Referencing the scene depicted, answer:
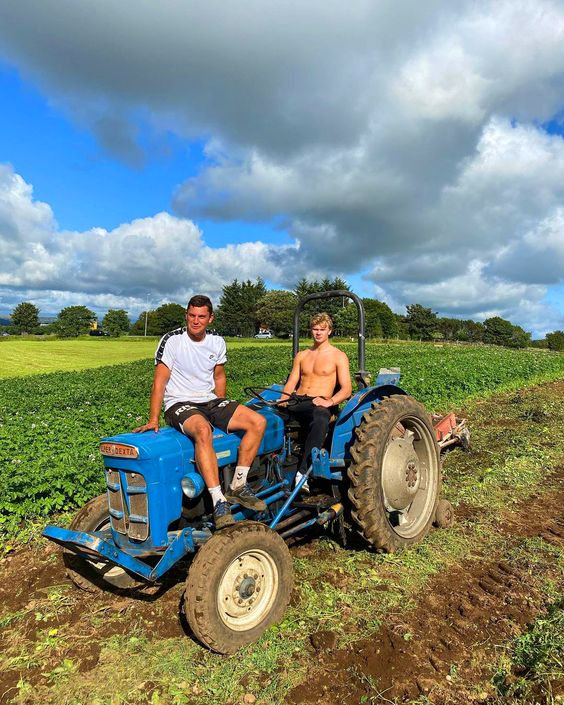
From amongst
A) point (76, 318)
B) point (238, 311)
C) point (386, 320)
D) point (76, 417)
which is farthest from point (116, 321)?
point (76, 417)

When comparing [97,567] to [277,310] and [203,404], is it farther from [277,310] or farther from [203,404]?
[277,310]

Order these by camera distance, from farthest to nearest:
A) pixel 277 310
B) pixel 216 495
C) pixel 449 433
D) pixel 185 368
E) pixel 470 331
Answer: pixel 470 331
pixel 277 310
pixel 449 433
pixel 185 368
pixel 216 495

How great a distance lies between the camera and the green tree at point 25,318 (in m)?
99.7

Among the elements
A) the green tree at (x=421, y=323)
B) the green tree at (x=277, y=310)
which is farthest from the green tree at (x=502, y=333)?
the green tree at (x=277, y=310)

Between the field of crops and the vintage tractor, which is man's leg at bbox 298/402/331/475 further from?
the field of crops

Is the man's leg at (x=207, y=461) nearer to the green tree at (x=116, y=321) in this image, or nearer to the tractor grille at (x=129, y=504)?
the tractor grille at (x=129, y=504)

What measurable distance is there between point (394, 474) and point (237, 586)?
66.6 inches

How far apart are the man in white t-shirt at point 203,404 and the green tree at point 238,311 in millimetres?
79992

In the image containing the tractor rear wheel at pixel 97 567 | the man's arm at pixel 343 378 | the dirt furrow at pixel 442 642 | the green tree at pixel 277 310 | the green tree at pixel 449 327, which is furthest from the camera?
the green tree at pixel 449 327

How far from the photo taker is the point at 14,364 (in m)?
26.5

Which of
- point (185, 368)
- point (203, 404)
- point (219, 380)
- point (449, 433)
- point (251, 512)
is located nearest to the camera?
point (251, 512)

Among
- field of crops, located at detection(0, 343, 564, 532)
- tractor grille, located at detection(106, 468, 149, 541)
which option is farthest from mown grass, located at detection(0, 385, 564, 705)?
field of crops, located at detection(0, 343, 564, 532)

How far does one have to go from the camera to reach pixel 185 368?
3.79 metres

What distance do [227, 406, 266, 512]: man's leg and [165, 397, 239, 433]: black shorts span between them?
54 millimetres
